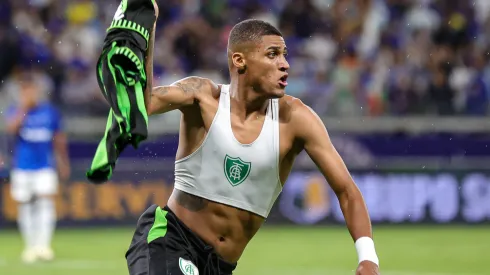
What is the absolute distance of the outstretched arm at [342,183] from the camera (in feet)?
18.8

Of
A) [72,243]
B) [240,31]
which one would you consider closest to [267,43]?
[240,31]

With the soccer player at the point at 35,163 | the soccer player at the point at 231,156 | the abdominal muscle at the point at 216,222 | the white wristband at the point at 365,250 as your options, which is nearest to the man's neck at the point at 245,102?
the soccer player at the point at 231,156

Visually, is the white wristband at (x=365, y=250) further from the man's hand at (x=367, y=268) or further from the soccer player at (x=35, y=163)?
the soccer player at (x=35, y=163)

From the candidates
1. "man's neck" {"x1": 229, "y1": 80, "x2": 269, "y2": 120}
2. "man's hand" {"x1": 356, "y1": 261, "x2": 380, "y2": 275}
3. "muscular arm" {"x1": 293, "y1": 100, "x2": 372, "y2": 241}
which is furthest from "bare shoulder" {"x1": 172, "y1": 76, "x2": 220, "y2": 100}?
"man's hand" {"x1": 356, "y1": 261, "x2": 380, "y2": 275}

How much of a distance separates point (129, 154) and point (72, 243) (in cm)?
192

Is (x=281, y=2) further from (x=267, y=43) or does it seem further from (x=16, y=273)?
(x=267, y=43)

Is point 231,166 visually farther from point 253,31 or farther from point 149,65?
point 149,65

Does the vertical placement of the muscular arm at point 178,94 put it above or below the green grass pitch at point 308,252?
above

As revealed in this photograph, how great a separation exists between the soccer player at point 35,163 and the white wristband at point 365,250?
9085 millimetres

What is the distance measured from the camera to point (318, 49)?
62.0 feet

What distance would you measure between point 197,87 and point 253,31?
19.9 inches

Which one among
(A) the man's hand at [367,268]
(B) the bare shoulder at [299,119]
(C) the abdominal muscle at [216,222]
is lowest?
(A) the man's hand at [367,268]

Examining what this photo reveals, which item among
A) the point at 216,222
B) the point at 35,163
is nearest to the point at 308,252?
the point at 35,163

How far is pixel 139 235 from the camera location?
6.43m
